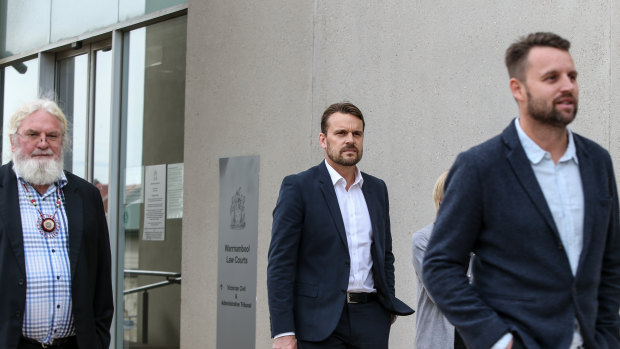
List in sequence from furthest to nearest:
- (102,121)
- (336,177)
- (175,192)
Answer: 1. (102,121)
2. (175,192)
3. (336,177)

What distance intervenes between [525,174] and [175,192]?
22.2 ft

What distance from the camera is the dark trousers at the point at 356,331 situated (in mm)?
4688

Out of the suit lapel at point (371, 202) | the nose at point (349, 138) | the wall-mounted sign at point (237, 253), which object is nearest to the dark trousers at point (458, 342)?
the suit lapel at point (371, 202)

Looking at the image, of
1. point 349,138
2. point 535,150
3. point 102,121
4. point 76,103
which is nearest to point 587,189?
point 535,150

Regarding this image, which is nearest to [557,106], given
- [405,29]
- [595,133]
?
[595,133]

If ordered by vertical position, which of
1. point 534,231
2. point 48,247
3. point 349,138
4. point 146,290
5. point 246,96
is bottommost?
point 146,290

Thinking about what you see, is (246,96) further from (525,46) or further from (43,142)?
Answer: (525,46)

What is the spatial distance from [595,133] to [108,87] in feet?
21.9

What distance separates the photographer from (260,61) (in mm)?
7898

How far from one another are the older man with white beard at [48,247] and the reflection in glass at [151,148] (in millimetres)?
4681

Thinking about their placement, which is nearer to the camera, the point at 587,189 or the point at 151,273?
the point at 587,189

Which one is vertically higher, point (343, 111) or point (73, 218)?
point (343, 111)

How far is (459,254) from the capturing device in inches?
115

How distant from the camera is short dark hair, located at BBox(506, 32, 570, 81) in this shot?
2.92m
